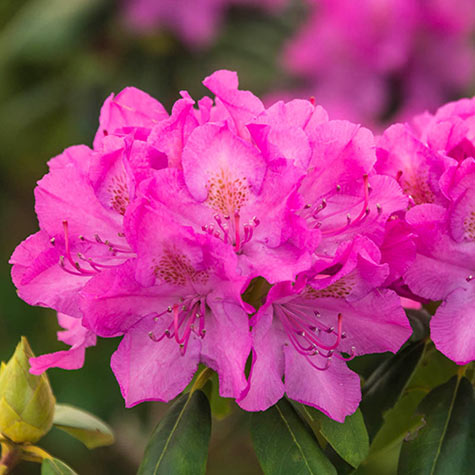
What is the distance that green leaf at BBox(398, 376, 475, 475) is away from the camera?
0.90 metres

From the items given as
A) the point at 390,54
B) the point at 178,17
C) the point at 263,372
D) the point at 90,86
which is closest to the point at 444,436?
the point at 263,372

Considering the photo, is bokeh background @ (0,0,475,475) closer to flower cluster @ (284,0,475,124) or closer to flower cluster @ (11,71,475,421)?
flower cluster @ (284,0,475,124)

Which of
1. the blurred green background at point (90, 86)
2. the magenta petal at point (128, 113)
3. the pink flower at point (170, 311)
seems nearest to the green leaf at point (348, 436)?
the pink flower at point (170, 311)

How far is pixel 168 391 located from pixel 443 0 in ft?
5.05

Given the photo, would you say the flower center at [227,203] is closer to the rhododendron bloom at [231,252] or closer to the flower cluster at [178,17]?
the rhododendron bloom at [231,252]

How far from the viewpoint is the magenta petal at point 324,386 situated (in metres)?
0.86

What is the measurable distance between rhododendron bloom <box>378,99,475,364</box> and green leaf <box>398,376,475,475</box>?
110 mm

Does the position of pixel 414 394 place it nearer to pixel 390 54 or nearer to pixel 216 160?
pixel 216 160

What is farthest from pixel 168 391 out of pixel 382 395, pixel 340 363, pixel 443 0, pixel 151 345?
pixel 443 0

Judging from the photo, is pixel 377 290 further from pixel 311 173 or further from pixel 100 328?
pixel 100 328

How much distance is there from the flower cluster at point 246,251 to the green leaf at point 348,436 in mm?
24

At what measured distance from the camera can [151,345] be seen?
2.84ft

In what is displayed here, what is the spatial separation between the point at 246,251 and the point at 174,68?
172 cm

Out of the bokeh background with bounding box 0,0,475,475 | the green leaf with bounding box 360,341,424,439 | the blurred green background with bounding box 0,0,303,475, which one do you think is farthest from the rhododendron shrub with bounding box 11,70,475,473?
the blurred green background with bounding box 0,0,303,475
